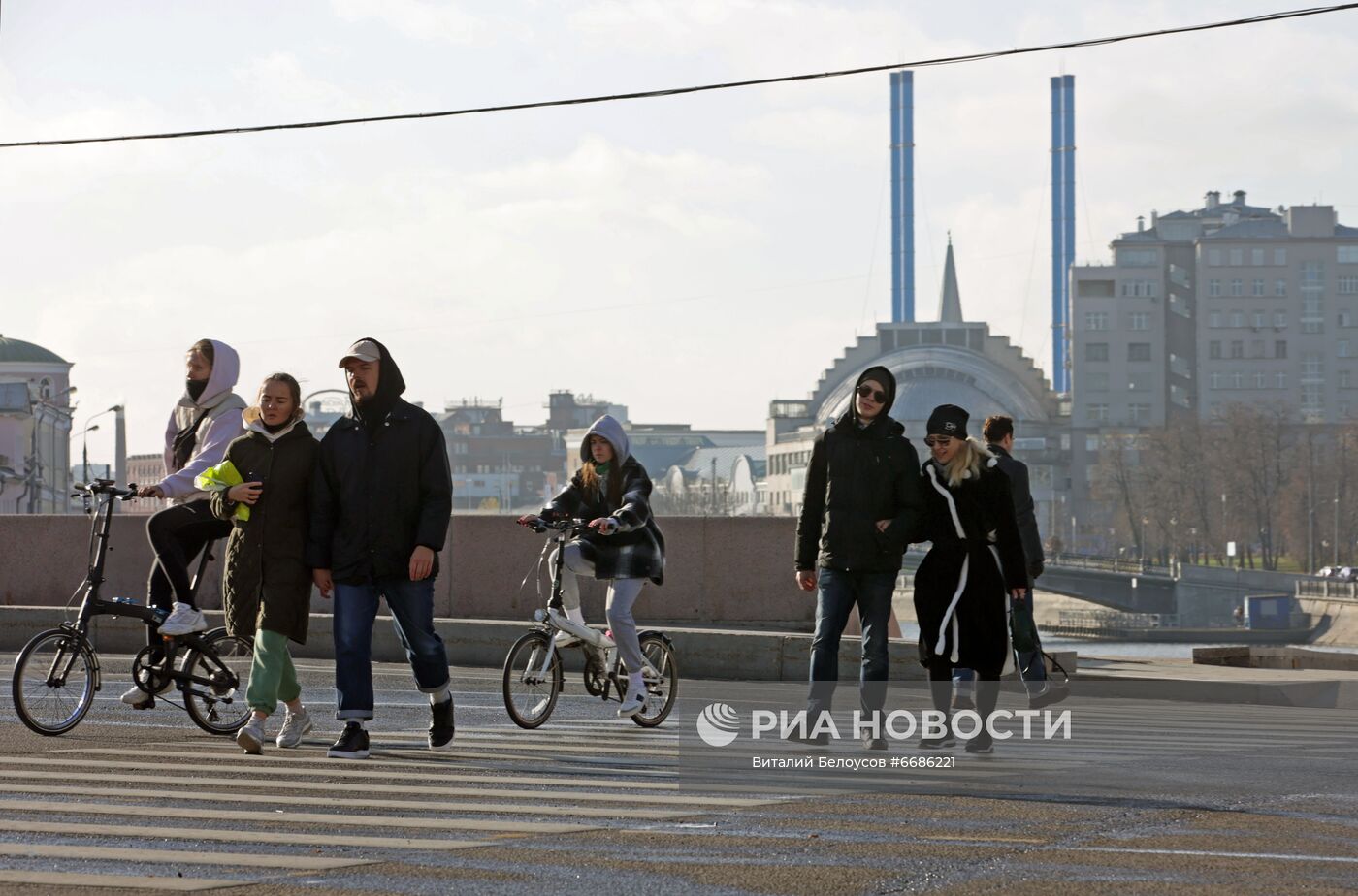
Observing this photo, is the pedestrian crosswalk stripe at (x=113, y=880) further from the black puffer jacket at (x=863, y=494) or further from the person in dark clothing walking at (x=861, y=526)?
the black puffer jacket at (x=863, y=494)

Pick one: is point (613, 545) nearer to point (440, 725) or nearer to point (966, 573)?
point (440, 725)

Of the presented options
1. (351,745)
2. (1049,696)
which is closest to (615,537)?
(351,745)

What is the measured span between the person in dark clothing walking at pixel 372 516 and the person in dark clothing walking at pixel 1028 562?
4.02 metres

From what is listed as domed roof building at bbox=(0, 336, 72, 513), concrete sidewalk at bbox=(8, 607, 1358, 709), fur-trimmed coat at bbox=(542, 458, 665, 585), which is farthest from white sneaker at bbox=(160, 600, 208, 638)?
domed roof building at bbox=(0, 336, 72, 513)

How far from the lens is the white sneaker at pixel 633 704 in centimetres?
1125

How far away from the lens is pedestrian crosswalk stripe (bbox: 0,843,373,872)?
6582mm

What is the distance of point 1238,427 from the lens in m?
126

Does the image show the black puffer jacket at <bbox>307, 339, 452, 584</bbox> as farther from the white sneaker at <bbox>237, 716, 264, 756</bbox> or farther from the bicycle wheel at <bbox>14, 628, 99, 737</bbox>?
the bicycle wheel at <bbox>14, 628, 99, 737</bbox>

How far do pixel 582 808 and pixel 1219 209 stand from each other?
7645 inches

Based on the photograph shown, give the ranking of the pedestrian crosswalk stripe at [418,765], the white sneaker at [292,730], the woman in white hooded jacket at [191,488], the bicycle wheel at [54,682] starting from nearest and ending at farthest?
the pedestrian crosswalk stripe at [418,765]
the white sneaker at [292,730]
the bicycle wheel at [54,682]
the woman in white hooded jacket at [191,488]

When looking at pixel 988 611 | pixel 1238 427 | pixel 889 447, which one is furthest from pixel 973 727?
pixel 1238 427

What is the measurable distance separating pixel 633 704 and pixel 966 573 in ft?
6.81

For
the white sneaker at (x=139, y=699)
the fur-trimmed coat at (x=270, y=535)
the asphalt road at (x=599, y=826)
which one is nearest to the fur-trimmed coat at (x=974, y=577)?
the asphalt road at (x=599, y=826)

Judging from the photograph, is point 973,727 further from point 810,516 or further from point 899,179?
point 899,179
